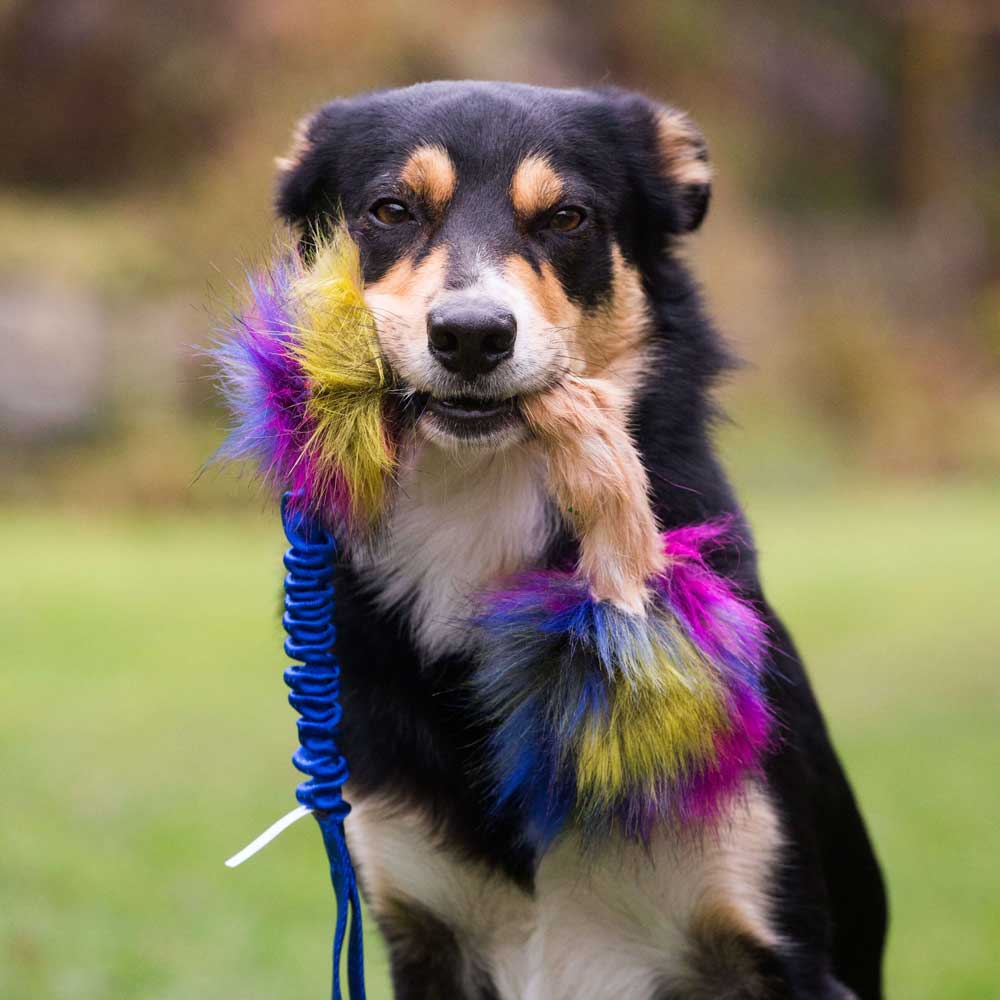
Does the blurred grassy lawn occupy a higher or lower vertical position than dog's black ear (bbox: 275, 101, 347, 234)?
lower

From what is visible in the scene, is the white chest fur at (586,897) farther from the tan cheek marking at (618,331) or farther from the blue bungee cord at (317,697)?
the tan cheek marking at (618,331)

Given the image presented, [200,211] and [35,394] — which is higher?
[200,211]

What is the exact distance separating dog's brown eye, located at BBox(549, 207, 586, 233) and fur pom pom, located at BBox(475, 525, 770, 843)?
618mm

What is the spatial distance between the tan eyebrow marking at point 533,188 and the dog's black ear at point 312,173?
0.40m

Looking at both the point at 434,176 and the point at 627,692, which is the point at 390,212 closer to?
the point at 434,176

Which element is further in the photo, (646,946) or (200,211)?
(200,211)

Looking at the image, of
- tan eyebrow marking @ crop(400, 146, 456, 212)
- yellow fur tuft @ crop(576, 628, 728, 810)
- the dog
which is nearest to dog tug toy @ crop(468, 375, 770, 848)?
yellow fur tuft @ crop(576, 628, 728, 810)

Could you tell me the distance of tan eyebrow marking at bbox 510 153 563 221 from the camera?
2566 millimetres

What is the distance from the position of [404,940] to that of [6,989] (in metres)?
1.42

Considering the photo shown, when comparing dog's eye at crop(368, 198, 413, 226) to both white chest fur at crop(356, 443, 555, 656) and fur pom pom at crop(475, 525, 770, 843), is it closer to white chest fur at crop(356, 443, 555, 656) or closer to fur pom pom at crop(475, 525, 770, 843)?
white chest fur at crop(356, 443, 555, 656)

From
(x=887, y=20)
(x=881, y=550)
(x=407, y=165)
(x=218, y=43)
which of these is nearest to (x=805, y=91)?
(x=887, y=20)

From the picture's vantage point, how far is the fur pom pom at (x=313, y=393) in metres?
2.26

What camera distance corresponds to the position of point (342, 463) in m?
2.26

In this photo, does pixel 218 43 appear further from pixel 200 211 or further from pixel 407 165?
pixel 407 165
